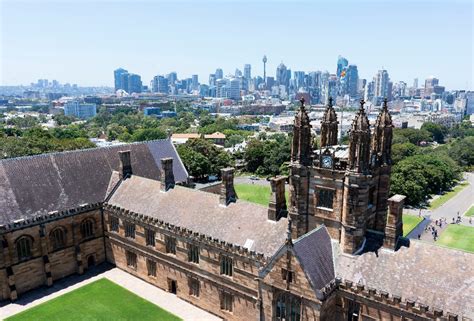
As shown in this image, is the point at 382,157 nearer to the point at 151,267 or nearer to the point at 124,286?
the point at 151,267

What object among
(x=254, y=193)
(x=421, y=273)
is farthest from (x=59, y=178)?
(x=254, y=193)

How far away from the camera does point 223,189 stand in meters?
44.5

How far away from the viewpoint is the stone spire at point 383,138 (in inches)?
1400

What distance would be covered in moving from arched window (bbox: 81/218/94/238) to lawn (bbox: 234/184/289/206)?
4178 centimetres

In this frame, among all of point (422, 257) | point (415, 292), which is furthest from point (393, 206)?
point (415, 292)

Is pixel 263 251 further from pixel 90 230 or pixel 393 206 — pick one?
pixel 90 230

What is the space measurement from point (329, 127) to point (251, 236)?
A: 1380 centimetres

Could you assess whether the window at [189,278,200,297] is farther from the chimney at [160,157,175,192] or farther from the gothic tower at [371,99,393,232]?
the gothic tower at [371,99,393,232]

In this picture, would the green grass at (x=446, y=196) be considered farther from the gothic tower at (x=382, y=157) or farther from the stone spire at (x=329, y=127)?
the stone spire at (x=329, y=127)

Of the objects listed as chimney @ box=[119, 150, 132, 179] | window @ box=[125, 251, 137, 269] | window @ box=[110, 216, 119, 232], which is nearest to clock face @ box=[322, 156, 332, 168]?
window @ box=[125, 251, 137, 269]

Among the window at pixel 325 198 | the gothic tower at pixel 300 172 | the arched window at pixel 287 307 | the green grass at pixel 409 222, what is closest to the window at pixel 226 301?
the arched window at pixel 287 307

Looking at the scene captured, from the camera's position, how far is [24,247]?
1853 inches

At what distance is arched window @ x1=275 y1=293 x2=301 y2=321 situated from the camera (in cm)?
3244

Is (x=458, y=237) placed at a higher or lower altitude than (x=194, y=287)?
lower
